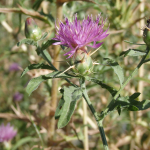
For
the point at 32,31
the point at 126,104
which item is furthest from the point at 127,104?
the point at 32,31

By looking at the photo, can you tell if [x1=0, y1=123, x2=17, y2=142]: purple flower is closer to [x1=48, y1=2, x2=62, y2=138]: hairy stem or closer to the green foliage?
[x1=48, y1=2, x2=62, y2=138]: hairy stem

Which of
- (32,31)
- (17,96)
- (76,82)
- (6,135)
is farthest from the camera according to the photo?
(17,96)

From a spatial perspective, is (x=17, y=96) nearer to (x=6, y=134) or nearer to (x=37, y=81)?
(x=6, y=134)

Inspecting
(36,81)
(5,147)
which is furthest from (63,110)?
(5,147)

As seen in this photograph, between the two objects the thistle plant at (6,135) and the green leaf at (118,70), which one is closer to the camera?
the green leaf at (118,70)

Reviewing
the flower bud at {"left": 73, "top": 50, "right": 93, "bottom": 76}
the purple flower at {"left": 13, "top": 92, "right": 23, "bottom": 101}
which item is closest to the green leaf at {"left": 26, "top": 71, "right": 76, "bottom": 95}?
the flower bud at {"left": 73, "top": 50, "right": 93, "bottom": 76}

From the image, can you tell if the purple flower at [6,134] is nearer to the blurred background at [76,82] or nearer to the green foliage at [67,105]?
the blurred background at [76,82]

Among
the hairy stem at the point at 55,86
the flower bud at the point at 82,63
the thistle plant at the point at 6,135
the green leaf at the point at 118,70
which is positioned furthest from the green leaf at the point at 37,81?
the thistle plant at the point at 6,135
